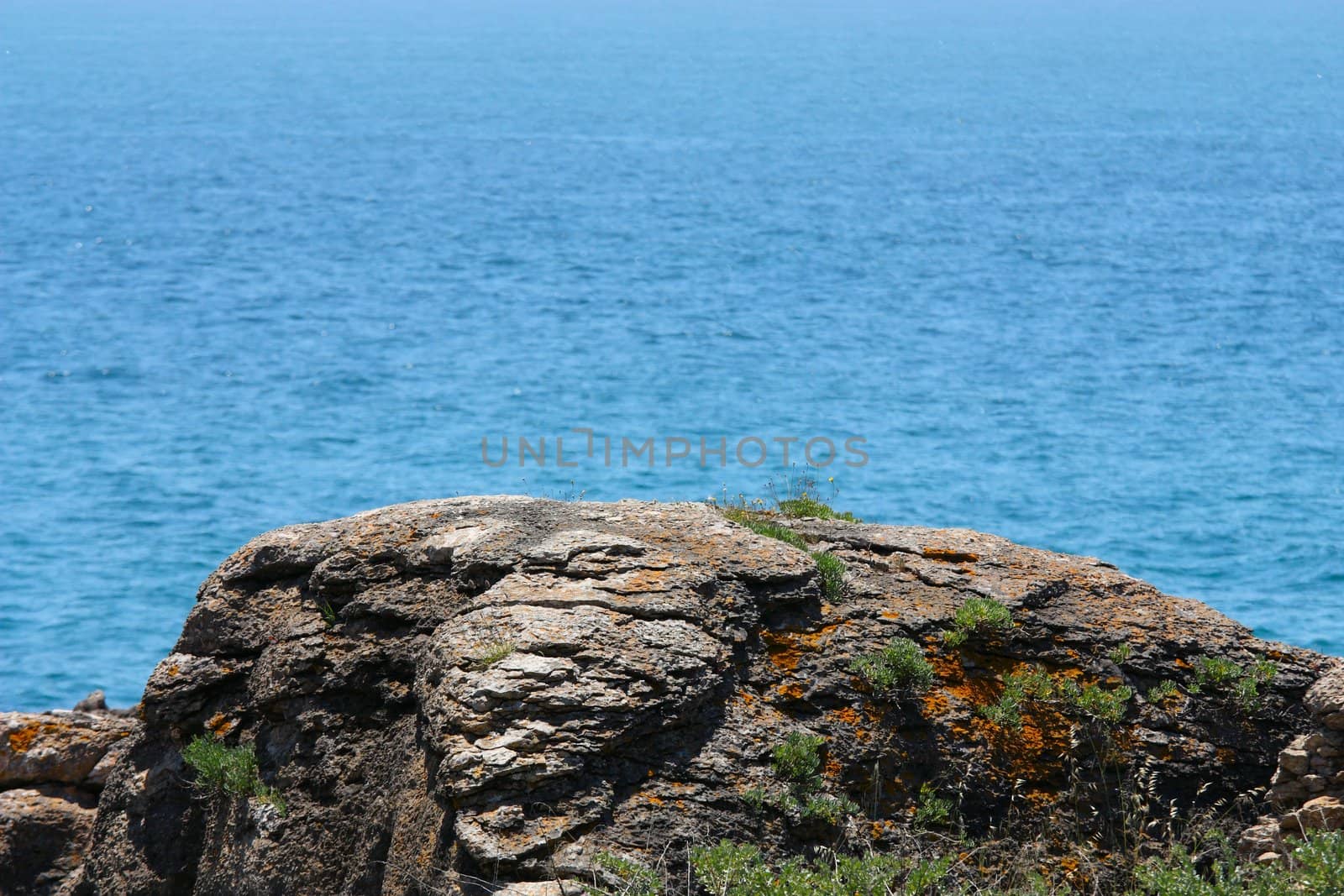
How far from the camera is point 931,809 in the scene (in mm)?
6184

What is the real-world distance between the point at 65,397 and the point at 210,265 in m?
10.5

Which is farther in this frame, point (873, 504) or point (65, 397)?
point (65, 397)

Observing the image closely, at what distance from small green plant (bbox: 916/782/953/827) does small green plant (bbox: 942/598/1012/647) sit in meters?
0.85

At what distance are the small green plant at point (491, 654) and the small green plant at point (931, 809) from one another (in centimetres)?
217

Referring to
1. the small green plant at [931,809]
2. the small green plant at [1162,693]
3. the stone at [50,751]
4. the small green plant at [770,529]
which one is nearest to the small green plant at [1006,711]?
the small green plant at [931,809]

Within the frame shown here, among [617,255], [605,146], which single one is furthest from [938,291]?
[605,146]

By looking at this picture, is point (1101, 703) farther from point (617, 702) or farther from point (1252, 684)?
point (617, 702)

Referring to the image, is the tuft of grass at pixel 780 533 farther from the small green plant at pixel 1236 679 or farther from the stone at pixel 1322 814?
the stone at pixel 1322 814

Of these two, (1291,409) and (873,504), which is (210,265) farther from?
(1291,409)

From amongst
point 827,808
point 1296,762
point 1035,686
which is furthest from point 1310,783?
point 827,808

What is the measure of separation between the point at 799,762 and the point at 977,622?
4.53 feet

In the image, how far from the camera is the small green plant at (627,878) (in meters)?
5.19

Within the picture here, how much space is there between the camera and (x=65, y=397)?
2712cm

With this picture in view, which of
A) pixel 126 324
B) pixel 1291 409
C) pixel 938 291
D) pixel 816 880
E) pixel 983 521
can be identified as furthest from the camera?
pixel 938 291
